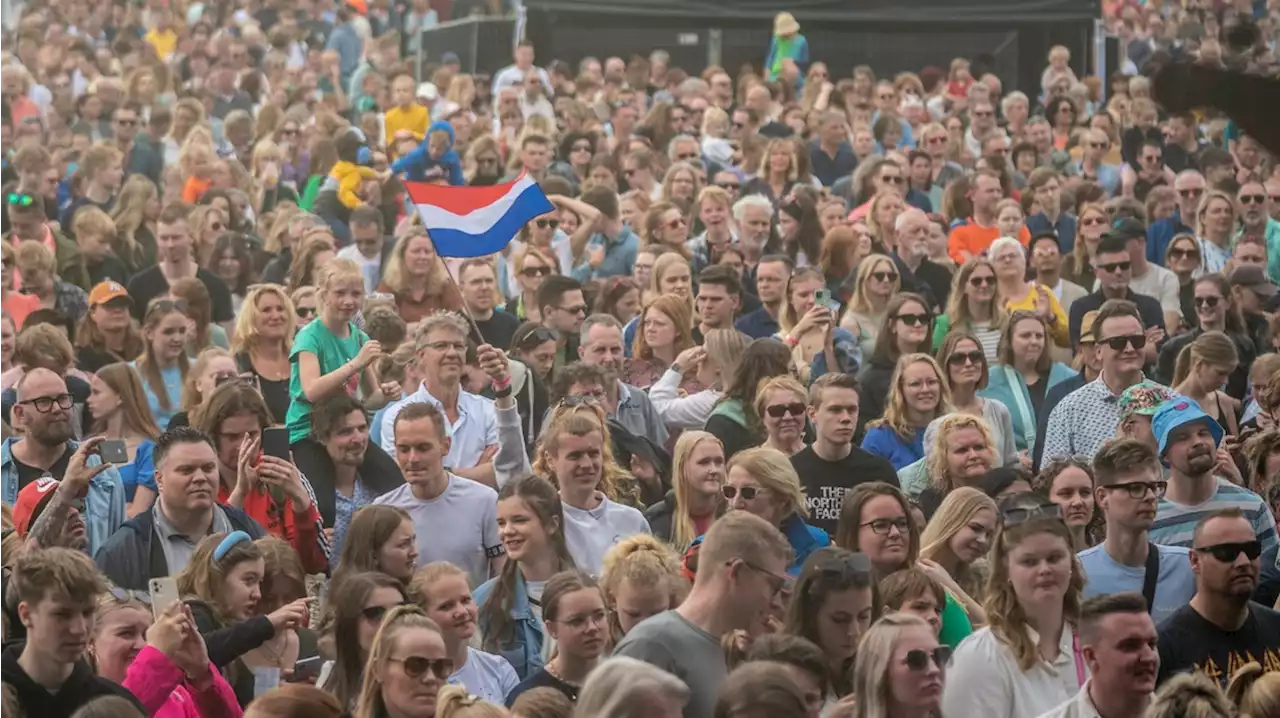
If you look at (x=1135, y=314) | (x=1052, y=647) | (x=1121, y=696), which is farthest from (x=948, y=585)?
(x=1135, y=314)

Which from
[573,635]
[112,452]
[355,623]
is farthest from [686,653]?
[112,452]

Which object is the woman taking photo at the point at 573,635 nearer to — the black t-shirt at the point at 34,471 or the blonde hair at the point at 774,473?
the blonde hair at the point at 774,473

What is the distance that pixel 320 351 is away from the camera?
41.2 ft

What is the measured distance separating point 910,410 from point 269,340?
3.40 metres

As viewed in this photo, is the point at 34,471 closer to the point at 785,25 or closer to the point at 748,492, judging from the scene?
the point at 748,492

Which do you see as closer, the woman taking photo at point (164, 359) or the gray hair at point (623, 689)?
the gray hair at point (623, 689)

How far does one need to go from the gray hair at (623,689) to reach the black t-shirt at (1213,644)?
294cm

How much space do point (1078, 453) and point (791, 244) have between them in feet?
19.3

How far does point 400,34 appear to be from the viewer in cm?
3161

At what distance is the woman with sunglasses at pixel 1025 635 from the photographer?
7.89m

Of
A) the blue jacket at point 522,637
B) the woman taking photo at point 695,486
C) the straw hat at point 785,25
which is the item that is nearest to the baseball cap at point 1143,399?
the woman taking photo at point 695,486

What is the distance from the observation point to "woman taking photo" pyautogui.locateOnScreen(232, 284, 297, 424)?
12.8 m

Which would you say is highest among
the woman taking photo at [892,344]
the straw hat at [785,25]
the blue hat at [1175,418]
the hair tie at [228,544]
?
the hair tie at [228,544]

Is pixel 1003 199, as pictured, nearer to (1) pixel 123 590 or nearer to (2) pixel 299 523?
(2) pixel 299 523
